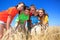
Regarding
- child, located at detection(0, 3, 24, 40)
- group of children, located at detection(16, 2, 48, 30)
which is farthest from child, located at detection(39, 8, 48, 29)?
child, located at detection(0, 3, 24, 40)

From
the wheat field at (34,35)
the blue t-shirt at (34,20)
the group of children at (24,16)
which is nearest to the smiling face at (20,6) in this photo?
the group of children at (24,16)

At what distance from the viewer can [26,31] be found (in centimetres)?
337

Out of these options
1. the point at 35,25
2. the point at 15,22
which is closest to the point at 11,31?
the point at 15,22

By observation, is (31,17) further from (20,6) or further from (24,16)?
(20,6)

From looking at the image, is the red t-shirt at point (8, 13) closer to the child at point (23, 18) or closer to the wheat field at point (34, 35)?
the child at point (23, 18)

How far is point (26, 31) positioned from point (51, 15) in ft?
1.97

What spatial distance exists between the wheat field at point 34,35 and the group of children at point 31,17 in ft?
0.44

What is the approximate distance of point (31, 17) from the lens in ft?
11.3

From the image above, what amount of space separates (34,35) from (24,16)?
39cm

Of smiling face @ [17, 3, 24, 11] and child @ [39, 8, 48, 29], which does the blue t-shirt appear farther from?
smiling face @ [17, 3, 24, 11]

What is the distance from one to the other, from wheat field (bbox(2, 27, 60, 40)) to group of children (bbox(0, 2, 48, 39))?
10cm

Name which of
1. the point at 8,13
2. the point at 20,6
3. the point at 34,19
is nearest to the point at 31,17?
the point at 34,19

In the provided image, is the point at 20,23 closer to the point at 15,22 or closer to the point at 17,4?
the point at 15,22

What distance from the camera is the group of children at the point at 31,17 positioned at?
3375 mm
